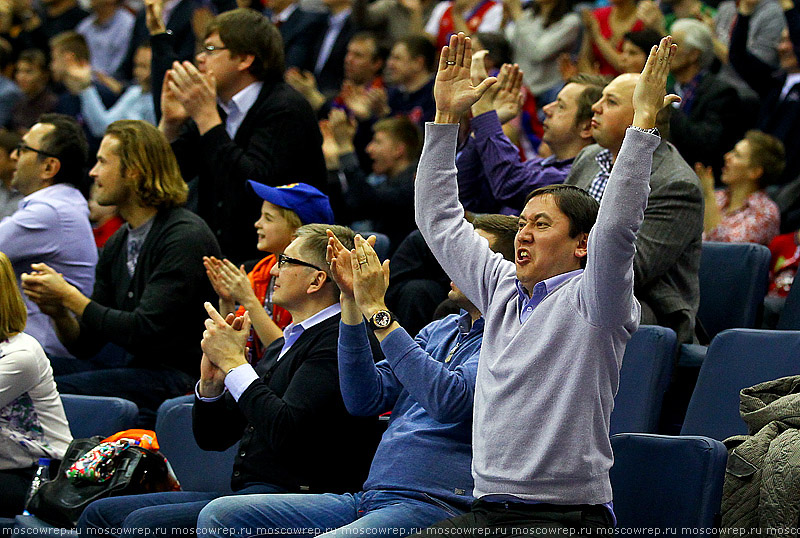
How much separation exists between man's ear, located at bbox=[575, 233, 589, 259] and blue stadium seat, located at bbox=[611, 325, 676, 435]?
2.64 ft

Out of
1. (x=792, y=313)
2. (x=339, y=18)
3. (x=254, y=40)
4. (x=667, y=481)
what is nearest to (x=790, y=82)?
(x=792, y=313)

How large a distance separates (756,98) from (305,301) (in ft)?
14.0

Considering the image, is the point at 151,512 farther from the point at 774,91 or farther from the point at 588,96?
the point at 774,91

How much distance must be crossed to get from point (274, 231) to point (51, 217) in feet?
3.90

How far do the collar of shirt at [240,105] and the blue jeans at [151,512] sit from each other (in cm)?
186

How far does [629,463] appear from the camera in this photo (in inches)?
105

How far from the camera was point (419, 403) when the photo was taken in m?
2.75

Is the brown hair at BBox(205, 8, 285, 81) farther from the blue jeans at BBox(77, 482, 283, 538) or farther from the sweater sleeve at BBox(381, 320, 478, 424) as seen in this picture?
the sweater sleeve at BBox(381, 320, 478, 424)

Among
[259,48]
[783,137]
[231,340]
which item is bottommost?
[783,137]

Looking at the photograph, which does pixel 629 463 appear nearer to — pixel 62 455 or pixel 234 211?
pixel 62 455

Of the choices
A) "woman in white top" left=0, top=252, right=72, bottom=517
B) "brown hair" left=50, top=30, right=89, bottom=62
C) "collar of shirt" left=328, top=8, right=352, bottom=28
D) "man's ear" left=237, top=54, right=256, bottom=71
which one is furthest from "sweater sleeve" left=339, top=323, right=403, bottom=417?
"collar of shirt" left=328, top=8, right=352, bottom=28

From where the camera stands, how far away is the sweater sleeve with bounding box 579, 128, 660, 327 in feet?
7.35

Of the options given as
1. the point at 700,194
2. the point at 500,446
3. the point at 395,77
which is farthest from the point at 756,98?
the point at 500,446

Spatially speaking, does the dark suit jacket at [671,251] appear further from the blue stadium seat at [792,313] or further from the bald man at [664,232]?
the blue stadium seat at [792,313]
